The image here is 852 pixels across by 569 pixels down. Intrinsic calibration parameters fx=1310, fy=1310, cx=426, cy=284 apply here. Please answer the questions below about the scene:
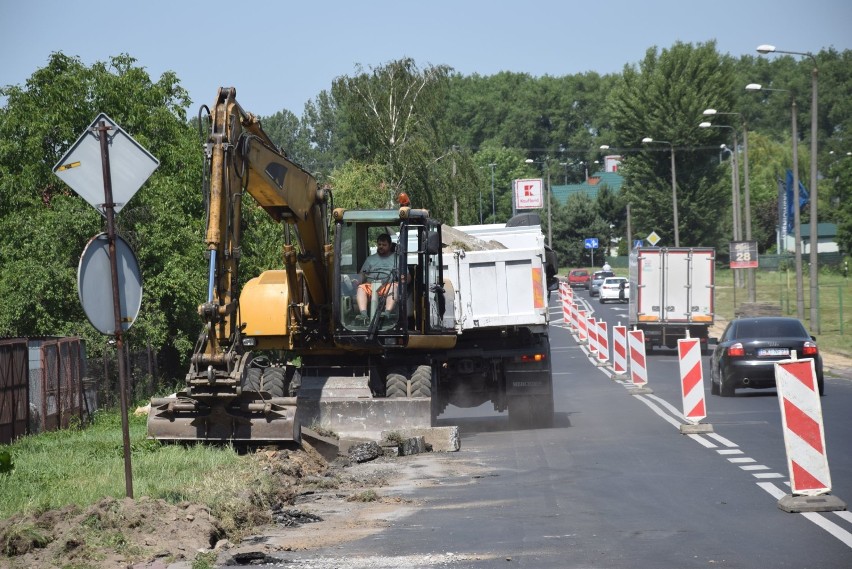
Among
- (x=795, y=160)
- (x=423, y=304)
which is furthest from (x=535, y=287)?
(x=795, y=160)

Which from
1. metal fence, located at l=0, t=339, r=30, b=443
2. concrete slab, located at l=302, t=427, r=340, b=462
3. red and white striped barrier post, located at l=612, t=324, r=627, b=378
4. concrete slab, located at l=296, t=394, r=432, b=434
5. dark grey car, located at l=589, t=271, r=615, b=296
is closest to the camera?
concrete slab, located at l=302, t=427, r=340, b=462

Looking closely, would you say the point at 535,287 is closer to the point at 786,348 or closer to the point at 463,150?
the point at 786,348

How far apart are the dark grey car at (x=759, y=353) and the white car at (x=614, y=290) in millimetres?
52417

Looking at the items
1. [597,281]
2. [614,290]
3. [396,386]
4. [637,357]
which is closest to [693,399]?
[396,386]

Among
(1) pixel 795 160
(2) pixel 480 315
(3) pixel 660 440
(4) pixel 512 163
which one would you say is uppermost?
(4) pixel 512 163

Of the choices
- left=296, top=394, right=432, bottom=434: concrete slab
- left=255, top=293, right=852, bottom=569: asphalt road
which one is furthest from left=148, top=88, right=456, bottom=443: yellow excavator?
left=255, top=293, right=852, bottom=569: asphalt road

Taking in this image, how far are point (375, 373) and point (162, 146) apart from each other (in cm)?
2289

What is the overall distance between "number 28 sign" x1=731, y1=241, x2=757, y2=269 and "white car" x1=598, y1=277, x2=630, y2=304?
2628cm

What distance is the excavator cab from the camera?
17.5 meters

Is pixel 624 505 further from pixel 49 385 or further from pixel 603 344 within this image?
pixel 603 344

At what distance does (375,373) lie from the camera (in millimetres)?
17781

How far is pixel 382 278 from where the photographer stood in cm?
1766

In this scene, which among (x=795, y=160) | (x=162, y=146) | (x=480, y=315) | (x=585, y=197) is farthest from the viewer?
(x=585, y=197)

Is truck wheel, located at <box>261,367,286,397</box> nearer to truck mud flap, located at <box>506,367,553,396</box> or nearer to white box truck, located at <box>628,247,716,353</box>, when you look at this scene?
truck mud flap, located at <box>506,367,553,396</box>
